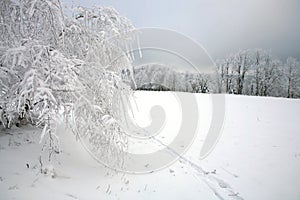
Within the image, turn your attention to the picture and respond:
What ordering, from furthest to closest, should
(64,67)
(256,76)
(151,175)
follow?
(256,76)
(151,175)
(64,67)

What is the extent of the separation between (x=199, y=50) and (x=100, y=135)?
21.2ft

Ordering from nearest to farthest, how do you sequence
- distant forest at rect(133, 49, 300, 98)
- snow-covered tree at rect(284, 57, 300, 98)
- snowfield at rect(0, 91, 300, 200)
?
snowfield at rect(0, 91, 300, 200)
distant forest at rect(133, 49, 300, 98)
snow-covered tree at rect(284, 57, 300, 98)

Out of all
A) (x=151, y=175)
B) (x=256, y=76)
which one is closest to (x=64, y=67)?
(x=151, y=175)

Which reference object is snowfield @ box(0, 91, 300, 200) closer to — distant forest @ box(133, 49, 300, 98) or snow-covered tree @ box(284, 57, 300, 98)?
distant forest @ box(133, 49, 300, 98)

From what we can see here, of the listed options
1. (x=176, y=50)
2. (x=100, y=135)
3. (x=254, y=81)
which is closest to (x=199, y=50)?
(x=176, y=50)

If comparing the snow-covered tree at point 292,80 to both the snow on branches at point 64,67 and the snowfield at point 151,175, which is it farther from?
the snow on branches at point 64,67

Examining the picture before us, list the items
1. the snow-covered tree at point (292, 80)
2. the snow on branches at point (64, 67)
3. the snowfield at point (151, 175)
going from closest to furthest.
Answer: the snow on branches at point (64, 67), the snowfield at point (151, 175), the snow-covered tree at point (292, 80)

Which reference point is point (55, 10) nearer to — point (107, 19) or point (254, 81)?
point (107, 19)

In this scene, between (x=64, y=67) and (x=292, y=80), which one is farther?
(x=292, y=80)

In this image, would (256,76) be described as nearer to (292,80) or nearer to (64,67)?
(292,80)

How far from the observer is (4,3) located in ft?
16.2

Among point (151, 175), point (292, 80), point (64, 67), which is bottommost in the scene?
point (151, 175)

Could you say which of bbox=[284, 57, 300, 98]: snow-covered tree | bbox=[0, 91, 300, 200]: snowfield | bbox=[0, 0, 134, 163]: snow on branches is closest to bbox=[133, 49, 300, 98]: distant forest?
bbox=[284, 57, 300, 98]: snow-covered tree

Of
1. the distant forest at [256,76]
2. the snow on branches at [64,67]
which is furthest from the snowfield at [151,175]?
the distant forest at [256,76]
